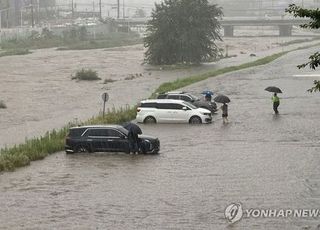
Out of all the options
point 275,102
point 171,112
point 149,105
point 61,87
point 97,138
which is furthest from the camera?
point 61,87

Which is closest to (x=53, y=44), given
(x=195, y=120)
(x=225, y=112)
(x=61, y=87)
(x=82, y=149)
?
(x=61, y=87)

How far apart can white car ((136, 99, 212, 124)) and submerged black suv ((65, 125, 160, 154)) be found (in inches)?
333

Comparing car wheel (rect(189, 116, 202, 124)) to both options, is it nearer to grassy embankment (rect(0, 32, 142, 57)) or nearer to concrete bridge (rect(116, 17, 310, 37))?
grassy embankment (rect(0, 32, 142, 57))

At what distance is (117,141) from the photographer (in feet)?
82.5

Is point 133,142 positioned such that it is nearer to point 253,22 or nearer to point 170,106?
point 170,106

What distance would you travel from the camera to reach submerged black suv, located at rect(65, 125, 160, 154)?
82.3 feet

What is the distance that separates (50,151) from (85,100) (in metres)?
23.4

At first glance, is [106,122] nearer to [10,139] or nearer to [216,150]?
[10,139]

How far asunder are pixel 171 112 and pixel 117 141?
909cm

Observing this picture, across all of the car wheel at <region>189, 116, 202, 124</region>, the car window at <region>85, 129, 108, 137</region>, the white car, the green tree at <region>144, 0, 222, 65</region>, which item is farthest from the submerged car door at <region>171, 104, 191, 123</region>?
the green tree at <region>144, 0, 222, 65</region>

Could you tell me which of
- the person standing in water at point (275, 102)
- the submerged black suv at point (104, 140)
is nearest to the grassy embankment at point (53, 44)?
the person standing in water at point (275, 102)

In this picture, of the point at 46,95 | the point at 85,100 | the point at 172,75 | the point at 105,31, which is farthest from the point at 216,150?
the point at 105,31

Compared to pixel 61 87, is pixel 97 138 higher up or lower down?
higher up

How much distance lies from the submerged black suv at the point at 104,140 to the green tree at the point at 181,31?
5582cm
